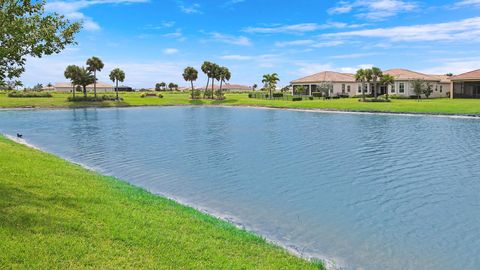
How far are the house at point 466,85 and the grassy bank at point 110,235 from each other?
7361 cm

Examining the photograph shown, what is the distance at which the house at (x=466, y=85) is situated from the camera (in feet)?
234

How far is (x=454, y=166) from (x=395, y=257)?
41.7 ft

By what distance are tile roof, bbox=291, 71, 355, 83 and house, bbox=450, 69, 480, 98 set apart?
2074 centimetres

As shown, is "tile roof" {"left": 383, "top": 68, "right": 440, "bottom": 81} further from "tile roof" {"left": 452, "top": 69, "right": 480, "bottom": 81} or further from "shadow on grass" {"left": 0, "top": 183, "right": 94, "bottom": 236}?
"shadow on grass" {"left": 0, "top": 183, "right": 94, "bottom": 236}

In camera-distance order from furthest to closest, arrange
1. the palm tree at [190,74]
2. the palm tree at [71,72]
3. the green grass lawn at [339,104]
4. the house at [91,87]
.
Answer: the house at [91,87] → the palm tree at [190,74] → the palm tree at [71,72] → the green grass lawn at [339,104]

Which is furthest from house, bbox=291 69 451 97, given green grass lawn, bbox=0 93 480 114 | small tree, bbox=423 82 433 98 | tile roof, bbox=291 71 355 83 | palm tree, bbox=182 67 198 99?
palm tree, bbox=182 67 198 99

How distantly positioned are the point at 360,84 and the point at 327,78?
716cm

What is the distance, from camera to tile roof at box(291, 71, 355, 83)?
8938 cm

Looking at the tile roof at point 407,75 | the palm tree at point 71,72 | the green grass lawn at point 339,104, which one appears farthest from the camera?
the palm tree at point 71,72

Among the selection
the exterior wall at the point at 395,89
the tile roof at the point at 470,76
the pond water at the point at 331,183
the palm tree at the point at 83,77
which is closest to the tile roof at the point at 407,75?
the exterior wall at the point at 395,89

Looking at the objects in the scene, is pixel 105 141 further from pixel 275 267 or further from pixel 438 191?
pixel 275 267

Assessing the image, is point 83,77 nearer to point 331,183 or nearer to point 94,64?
point 94,64

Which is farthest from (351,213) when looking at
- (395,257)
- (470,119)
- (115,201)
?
(470,119)

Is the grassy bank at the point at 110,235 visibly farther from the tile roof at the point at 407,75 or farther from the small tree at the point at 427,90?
the tile roof at the point at 407,75
